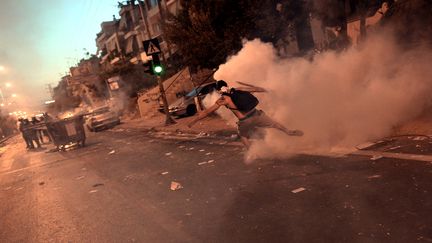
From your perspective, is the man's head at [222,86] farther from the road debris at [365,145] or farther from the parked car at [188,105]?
the parked car at [188,105]

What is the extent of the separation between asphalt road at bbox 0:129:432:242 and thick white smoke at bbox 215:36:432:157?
1204mm

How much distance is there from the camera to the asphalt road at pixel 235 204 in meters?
4.68

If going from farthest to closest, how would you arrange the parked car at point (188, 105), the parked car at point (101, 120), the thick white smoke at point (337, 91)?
the parked car at point (101, 120)
the parked car at point (188, 105)
the thick white smoke at point (337, 91)

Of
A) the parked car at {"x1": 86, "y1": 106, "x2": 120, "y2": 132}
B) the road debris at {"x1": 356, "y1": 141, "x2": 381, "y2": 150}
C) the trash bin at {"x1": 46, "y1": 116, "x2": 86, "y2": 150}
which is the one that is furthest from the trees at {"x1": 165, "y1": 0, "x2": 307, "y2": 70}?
the parked car at {"x1": 86, "y1": 106, "x2": 120, "y2": 132}

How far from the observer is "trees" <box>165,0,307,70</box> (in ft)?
55.8

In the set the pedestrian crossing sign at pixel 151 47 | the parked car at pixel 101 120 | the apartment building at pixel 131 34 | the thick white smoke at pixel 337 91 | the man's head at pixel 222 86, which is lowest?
the parked car at pixel 101 120

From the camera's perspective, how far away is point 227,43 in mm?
17141

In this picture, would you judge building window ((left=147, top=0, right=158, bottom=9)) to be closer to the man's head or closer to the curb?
the man's head

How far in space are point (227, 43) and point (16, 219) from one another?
11.2 meters

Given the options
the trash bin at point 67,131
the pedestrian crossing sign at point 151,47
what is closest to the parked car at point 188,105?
the pedestrian crossing sign at point 151,47

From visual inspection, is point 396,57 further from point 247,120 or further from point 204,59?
point 204,59

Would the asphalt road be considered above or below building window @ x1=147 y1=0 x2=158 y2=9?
below

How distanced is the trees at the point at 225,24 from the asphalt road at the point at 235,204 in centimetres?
782

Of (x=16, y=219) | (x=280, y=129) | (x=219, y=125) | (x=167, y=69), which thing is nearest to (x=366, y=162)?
(x=280, y=129)
